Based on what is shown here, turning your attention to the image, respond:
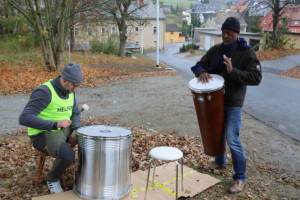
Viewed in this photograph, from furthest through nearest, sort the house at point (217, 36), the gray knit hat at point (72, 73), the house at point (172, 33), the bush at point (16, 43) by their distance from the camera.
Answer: the house at point (172, 33), the house at point (217, 36), the bush at point (16, 43), the gray knit hat at point (72, 73)

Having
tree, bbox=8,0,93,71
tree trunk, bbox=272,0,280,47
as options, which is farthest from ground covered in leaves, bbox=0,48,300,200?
tree trunk, bbox=272,0,280,47

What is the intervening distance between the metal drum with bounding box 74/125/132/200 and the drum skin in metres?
1.07

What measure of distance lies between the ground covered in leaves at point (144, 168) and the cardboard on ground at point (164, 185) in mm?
151

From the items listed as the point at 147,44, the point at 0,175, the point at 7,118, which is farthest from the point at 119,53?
the point at 147,44

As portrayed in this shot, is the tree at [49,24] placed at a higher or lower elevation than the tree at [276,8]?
lower

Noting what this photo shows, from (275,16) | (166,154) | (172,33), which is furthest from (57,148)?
(172,33)

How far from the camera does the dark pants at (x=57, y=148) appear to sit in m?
3.56

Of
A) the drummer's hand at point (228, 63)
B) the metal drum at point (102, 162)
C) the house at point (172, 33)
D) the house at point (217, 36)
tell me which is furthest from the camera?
the house at point (172, 33)

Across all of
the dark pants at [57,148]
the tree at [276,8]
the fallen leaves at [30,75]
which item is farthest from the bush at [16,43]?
the tree at [276,8]

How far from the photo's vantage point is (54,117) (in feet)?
12.1

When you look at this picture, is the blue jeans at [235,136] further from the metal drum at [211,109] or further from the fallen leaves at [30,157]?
the fallen leaves at [30,157]

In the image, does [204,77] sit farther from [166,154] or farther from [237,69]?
[166,154]

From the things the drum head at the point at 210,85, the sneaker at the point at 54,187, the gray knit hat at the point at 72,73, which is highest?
the gray knit hat at the point at 72,73

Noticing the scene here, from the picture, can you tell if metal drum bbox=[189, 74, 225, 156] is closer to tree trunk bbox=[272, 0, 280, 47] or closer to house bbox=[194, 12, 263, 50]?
tree trunk bbox=[272, 0, 280, 47]
